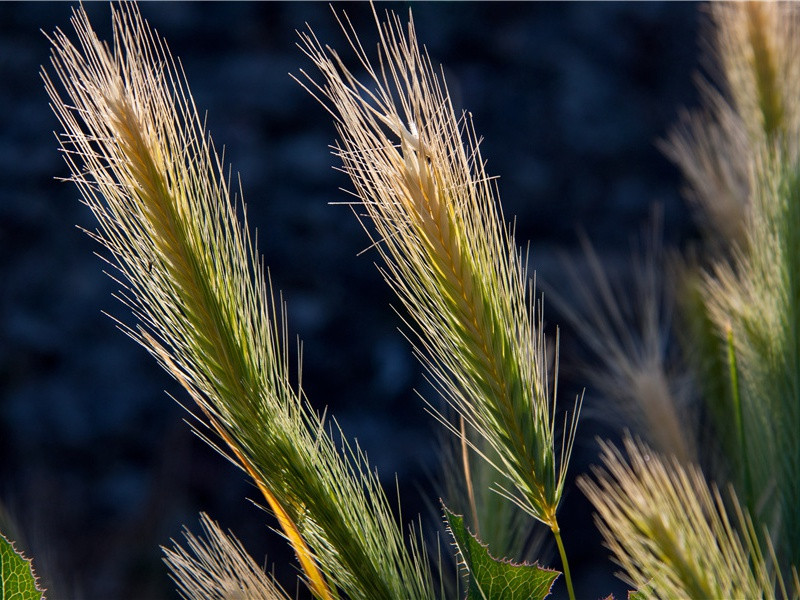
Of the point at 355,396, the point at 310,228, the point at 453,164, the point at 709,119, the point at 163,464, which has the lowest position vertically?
the point at 163,464

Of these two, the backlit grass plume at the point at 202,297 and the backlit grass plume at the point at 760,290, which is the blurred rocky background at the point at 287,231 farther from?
the backlit grass plume at the point at 202,297

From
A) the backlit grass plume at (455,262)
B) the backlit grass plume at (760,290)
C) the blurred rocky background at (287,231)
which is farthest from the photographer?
the blurred rocky background at (287,231)

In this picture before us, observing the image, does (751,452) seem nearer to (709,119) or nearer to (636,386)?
(636,386)

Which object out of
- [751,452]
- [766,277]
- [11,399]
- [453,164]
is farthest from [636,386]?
[11,399]

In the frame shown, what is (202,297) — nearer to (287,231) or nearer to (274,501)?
(274,501)

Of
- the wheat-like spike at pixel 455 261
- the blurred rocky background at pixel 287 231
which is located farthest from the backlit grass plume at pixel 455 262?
the blurred rocky background at pixel 287 231

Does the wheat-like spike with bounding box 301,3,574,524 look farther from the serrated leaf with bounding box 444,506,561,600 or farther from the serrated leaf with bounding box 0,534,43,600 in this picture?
the serrated leaf with bounding box 0,534,43,600

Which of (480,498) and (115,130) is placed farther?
(480,498)
